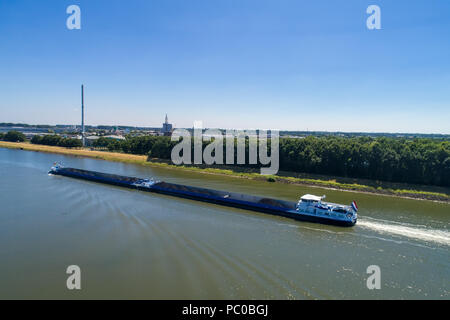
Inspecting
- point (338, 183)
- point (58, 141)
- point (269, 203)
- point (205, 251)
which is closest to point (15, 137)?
point (58, 141)

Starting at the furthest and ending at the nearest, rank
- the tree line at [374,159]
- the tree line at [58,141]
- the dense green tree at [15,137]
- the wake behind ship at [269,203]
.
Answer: the dense green tree at [15,137]
the tree line at [58,141]
the tree line at [374,159]
the wake behind ship at [269,203]

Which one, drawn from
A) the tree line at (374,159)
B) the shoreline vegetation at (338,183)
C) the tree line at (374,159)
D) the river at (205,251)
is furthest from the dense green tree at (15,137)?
the tree line at (374,159)

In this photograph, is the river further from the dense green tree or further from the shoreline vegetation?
the dense green tree

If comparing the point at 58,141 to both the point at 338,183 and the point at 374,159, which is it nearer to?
the point at 338,183

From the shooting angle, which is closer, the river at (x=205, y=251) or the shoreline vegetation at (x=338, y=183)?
the river at (x=205, y=251)

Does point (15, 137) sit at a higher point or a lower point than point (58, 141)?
higher

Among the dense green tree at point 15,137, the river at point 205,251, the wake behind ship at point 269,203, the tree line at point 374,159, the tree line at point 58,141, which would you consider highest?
the dense green tree at point 15,137

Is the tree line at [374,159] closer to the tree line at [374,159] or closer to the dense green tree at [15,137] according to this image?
the tree line at [374,159]

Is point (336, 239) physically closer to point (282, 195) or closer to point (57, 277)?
point (282, 195)
